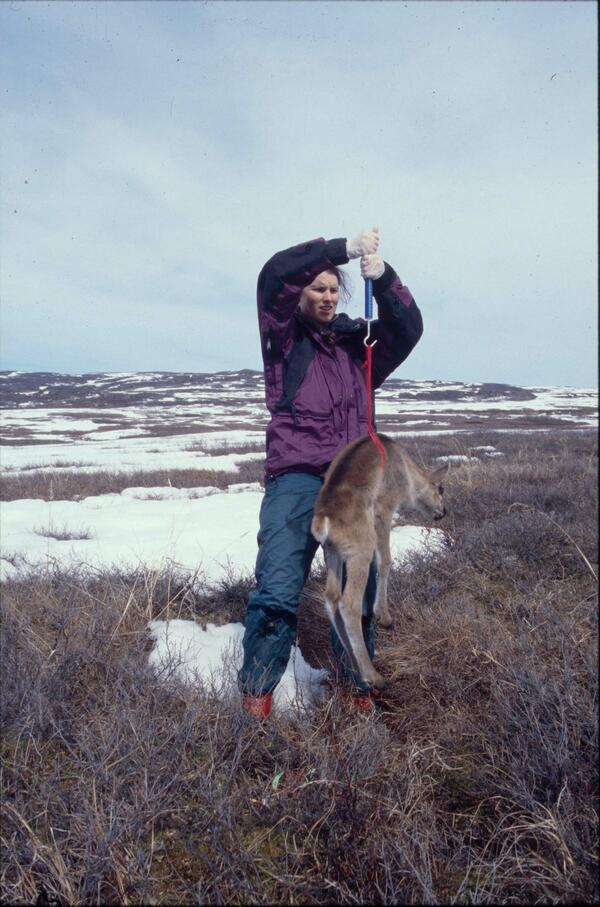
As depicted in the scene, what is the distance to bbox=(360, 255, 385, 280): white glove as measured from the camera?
255 centimetres

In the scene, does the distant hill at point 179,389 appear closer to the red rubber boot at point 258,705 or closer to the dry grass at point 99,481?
the dry grass at point 99,481

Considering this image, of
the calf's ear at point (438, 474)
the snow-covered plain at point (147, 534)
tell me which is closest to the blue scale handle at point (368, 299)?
the calf's ear at point (438, 474)

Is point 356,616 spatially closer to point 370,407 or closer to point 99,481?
point 370,407

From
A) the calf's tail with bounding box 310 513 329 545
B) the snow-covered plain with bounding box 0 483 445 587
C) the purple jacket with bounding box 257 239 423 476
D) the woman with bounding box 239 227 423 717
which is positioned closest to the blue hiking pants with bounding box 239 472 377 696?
the woman with bounding box 239 227 423 717

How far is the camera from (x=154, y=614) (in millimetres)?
4785

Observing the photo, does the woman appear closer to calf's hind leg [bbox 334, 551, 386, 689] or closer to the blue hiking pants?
the blue hiking pants

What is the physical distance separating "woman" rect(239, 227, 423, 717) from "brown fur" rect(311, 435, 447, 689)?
31 cm

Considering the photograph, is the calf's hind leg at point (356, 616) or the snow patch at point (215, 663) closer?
the calf's hind leg at point (356, 616)

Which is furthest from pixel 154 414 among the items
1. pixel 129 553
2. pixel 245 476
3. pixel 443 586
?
pixel 443 586

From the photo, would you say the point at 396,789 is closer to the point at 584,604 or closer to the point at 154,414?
the point at 584,604

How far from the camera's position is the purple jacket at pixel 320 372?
308 cm

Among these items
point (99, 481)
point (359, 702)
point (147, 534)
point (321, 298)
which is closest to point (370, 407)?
point (321, 298)

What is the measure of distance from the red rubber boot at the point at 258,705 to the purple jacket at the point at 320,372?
129cm

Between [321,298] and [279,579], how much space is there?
1.69m
